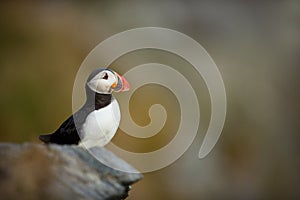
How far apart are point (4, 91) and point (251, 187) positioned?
92 centimetres

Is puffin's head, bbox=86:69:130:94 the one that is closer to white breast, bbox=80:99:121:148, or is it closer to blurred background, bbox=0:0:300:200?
white breast, bbox=80:99:121:148

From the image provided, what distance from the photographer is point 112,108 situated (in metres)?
1.14

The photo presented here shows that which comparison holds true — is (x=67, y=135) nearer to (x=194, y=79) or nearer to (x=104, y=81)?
(x=104, y=81)

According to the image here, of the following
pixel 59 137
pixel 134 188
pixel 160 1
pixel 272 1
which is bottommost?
pixel 134 188

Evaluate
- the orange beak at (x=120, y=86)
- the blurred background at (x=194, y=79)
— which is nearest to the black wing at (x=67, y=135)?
the orange beak at (x=120, y=86)

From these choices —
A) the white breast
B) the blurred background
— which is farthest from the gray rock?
the blurred background

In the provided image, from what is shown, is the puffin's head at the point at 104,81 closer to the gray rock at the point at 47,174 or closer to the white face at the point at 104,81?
the white face at the point at 104,81

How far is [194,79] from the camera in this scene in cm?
214

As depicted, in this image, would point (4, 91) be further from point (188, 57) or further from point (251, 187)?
point (251, 187)

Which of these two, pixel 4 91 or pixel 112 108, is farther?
pixel 4 91

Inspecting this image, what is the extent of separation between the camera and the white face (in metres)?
1.14

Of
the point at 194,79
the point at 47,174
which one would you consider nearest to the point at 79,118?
the point at 47,174

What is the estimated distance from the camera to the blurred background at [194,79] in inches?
83.4

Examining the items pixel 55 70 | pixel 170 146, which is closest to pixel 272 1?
pixel 170 146
